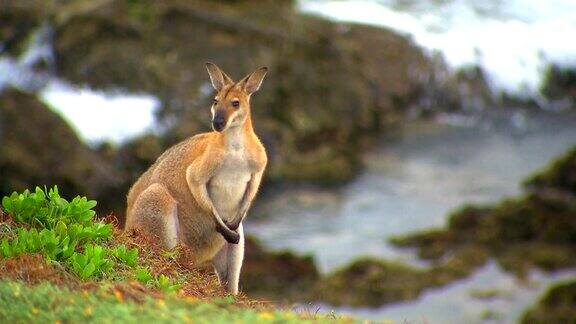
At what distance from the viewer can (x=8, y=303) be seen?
709cm

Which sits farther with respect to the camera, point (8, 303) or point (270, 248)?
point (270, 248)

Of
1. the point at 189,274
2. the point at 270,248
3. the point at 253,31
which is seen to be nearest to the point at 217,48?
the point at 253,31

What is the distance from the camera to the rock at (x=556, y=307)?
54.5 feet

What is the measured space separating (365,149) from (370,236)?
67.6 inches

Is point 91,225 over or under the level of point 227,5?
under

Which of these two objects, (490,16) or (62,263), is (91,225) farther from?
(490,16)

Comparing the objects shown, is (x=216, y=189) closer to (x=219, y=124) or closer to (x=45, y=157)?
(x=219, y=124)

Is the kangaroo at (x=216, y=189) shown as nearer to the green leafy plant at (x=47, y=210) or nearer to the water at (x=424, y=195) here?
the green leafy plant at (x=47, y=210)

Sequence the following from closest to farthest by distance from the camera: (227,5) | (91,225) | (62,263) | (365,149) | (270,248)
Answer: (62,263), (91,225), (270,248), (365,149), (227,5)

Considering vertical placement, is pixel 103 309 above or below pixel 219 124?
below

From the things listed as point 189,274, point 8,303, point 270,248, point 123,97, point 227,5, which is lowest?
point 8,303

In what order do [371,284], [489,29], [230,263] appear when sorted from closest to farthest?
1. [230,263]
2. [371,284]
3. [489,29]

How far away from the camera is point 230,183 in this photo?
31.1 feet

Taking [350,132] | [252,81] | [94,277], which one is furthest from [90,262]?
[350,132]
